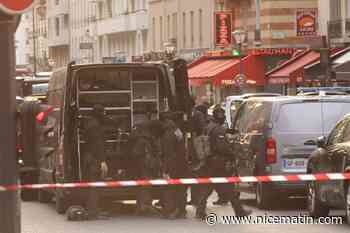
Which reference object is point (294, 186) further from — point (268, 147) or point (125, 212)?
point (125, 212)

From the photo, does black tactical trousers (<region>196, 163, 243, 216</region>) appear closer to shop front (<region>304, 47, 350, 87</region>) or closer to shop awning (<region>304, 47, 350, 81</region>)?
shop front (<region>304, 47, 350, 87</region>)

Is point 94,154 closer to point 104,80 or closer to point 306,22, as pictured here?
point 104,80

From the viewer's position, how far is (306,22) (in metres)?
52.8

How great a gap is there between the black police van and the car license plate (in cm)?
169

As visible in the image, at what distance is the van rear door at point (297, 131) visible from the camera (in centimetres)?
2000

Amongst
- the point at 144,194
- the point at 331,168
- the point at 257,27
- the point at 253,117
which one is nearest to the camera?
the point at 331,168

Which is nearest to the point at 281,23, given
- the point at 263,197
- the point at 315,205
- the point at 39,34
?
the point at 263,197

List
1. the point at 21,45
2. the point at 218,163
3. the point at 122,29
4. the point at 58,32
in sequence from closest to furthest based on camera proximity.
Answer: the point at 218,163 < the point at 122,29 < the point at 58,32 < the point at 21,45

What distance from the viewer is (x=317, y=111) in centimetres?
2027

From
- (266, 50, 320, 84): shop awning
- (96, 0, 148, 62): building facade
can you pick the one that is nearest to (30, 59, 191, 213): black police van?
(266, 50, 320, 84): shop awning

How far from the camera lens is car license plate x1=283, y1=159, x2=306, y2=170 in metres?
20.0

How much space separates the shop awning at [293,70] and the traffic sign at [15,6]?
136ft

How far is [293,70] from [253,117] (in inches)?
1156

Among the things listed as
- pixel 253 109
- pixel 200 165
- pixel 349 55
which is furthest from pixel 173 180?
pixel 349 55
